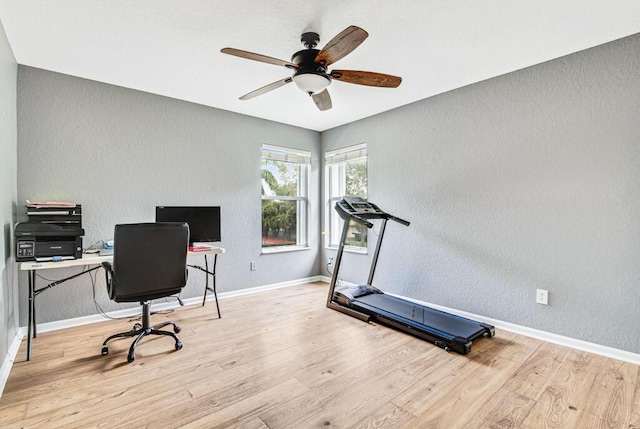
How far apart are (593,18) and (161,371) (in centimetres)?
385

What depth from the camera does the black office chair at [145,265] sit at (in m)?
2.40

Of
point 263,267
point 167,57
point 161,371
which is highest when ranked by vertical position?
point 167,57

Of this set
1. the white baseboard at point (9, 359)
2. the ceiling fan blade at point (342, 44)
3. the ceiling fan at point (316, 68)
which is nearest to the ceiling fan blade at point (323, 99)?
the ceiling fan at point (316, 68)

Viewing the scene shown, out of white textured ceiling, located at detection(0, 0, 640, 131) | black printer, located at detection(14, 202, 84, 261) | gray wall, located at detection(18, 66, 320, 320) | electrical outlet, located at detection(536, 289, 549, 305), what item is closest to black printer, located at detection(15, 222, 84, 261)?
black printer, located at detection(14, 202, 84, 261)

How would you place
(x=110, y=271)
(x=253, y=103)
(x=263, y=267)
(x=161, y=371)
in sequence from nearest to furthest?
(x=161, y=371) < (x=110, y=271) < (x=253, y=103) < (x=263, y=267)

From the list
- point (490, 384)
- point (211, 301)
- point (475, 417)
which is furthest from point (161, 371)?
point (490, 384)

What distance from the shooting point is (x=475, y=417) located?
175cm

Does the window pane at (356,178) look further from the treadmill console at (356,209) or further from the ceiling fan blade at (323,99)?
the ceiling fan blade at (323,99)

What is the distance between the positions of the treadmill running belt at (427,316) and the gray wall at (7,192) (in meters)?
2.93

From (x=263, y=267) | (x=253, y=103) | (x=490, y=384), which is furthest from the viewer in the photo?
(x=263, y=267)

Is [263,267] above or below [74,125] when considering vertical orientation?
below

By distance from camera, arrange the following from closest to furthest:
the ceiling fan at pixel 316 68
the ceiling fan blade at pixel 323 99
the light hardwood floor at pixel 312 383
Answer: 1. the light hardwood floor at pixel 312 383
2. the ceiling fan at pixel 316 68
3. the ceiling fan blade at pixel 323 99

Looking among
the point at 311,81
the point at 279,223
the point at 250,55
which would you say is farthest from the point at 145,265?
the point at 279,223

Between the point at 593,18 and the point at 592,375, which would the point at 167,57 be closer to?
the point at 593,18
